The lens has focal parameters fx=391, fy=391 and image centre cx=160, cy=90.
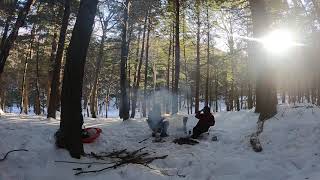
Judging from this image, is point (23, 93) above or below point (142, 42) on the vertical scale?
below

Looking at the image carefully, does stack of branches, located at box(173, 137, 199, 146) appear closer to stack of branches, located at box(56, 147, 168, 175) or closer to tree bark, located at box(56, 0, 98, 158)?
stack of branches, located at box(56, 147, 168, 175)

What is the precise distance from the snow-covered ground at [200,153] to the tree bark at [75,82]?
1.51ft

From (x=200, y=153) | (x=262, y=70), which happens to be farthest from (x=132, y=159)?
(x=262, y=70)

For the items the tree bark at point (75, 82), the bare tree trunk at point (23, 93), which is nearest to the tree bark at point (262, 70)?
the tree bark at point (75, 82)

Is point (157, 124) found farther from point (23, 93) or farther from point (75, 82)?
point (23, 93)

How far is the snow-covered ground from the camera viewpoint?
8.08m

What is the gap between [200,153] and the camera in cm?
1052

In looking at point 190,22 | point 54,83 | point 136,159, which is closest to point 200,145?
point 136,159

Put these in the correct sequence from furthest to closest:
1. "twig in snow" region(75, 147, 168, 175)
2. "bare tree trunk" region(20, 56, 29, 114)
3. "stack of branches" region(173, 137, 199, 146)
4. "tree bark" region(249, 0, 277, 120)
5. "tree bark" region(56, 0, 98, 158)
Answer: "bare tree trunk" region(20, 56, 29, 114)
"tree bark" region(249, 0, 277, 120)
"stack of branches" region(173, 137, 199, 146)
"tree bark" region(56, 0, 98, 158)
"twig in snow" region(75, 147, 168, 175)

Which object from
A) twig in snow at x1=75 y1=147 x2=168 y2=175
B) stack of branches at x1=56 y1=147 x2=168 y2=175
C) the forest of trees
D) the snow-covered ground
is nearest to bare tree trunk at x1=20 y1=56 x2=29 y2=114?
the forest of trees

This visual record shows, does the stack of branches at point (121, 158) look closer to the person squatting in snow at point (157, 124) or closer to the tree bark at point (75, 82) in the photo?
the tree bark at point (75, 82)

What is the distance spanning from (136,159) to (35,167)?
2.42 metres

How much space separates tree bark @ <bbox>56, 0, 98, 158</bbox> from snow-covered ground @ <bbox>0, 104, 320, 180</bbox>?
1.51 ft

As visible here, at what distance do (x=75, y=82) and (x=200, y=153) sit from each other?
12.6ft
